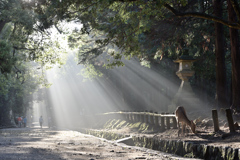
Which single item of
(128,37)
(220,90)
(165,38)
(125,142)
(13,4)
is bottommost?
(125,142)

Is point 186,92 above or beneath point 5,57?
beneath

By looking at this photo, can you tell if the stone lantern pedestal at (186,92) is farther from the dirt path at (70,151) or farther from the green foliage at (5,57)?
the green foliage at (5,57)

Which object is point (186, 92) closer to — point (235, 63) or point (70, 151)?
point (235, 63)

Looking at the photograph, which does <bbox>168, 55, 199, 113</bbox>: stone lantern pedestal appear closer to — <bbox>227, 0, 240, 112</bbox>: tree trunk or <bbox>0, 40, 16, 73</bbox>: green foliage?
<bbox>227, 0, 240, 112</bbox>: tree trunk

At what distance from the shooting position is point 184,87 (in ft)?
69.3

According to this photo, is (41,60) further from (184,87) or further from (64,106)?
(64,106)

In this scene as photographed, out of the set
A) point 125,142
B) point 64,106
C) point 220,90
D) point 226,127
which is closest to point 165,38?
point 220,90

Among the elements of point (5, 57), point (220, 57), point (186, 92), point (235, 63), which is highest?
point (5, 57)

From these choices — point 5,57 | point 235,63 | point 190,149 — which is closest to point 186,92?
point 235,63

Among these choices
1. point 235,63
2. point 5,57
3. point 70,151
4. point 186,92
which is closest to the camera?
point 70,151

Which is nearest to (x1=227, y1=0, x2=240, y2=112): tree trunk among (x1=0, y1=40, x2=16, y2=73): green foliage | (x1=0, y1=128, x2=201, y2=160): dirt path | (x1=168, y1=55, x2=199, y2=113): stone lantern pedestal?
(x1=168, y1=55, x2=199, y2=113): stone lantern pedestal

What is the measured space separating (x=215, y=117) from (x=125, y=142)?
5.36 m

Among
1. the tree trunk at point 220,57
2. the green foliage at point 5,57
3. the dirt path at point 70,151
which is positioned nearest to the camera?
the dirt path at point 70,151

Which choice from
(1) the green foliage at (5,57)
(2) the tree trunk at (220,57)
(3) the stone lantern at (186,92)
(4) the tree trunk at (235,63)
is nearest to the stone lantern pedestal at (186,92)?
(3) the stone lantern at (186,92)
